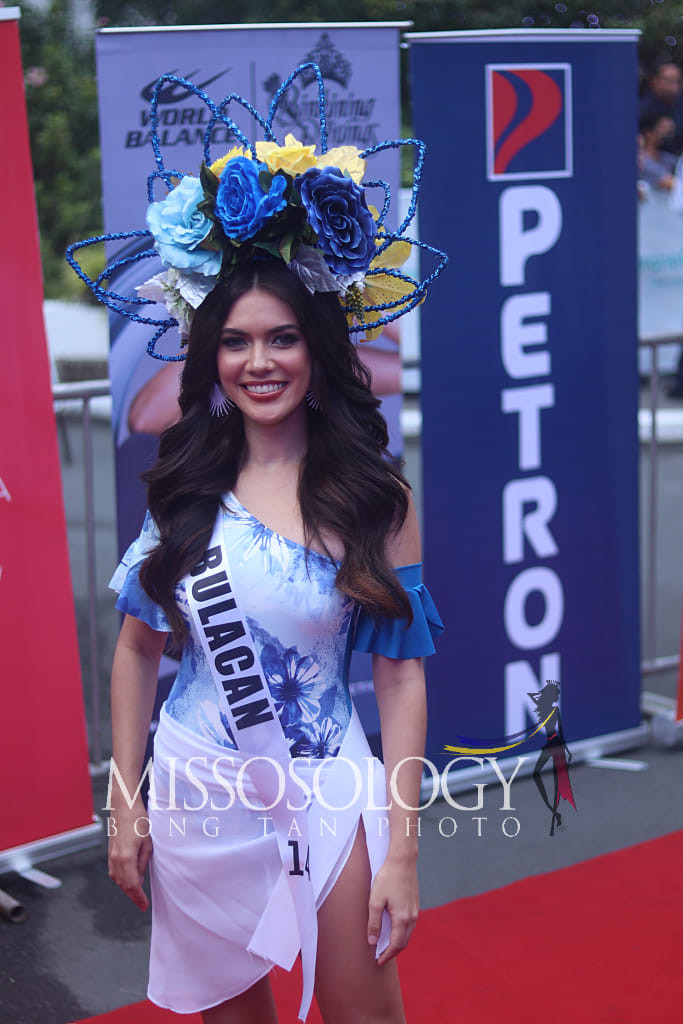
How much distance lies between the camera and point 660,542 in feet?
23.8

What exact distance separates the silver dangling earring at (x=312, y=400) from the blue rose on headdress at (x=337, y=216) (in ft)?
0.72

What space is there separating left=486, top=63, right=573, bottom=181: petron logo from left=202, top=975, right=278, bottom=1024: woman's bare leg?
A: 8.63ft

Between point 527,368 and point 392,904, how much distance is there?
2424mm

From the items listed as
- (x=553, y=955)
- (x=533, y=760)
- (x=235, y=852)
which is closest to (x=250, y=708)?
(x=235, y=852)

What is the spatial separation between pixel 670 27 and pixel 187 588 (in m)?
14.0

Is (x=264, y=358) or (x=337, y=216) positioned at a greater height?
(x=337, y=216)

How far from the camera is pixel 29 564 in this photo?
353 cm

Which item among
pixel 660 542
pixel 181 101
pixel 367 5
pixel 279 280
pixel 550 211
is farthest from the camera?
pixel 367 5

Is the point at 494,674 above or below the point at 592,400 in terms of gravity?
below

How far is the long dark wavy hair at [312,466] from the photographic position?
2029 millimetres

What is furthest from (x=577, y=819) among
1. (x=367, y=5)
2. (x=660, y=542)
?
(x=367, y=5)

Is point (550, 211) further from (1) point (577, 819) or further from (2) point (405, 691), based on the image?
(2) point (405, 691)

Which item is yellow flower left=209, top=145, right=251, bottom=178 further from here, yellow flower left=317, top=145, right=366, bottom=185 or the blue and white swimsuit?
the blue and white swimsuit

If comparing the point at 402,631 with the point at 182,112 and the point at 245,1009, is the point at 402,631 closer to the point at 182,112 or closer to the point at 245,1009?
the point at 245,1009
